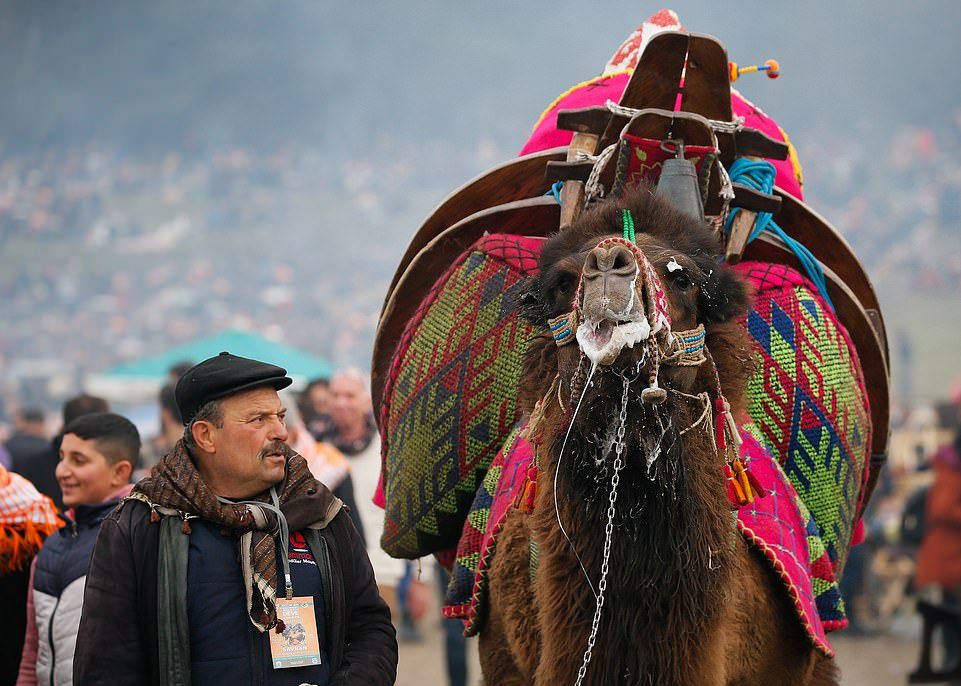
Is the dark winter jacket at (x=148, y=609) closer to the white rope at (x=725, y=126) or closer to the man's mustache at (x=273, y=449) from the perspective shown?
the man's mustache at (x=273, y=449)

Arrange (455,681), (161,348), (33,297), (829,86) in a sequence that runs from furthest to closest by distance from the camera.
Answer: (829,86) < (33,297) < (161,348) < (455,681)

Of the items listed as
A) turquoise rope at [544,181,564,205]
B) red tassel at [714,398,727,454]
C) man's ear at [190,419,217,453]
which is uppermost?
turquoise rope at [544,181,564,205]

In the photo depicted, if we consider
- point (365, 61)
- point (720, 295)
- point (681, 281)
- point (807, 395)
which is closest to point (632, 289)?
point (681, 281)

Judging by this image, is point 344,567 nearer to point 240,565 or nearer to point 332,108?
point 240,565

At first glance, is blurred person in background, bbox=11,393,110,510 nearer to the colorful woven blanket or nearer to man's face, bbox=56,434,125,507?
man's face, bbox=56,434,125,507

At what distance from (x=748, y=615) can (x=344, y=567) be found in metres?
1.08

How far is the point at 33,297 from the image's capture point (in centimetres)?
3959

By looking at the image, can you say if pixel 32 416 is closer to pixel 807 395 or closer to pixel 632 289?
pixel 807 395

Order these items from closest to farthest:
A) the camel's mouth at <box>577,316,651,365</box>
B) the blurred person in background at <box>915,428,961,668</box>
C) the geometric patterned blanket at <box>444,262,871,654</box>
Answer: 1. the camel's mouth at <box>577,316,651,365</box>
2. the geometric patterned blanket at <box>444,262,871,654</box>
3. the blurred person in background at <box>915,428,961,668</box>

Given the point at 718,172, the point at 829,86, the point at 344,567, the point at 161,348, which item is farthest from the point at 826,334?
the point at 829,86

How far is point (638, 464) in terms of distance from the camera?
280 centimetres

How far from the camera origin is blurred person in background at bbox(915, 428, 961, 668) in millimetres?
7883

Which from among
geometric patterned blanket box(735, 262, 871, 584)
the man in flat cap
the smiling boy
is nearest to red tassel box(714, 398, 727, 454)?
geometric patterned blanket box(735, 262, 871, 584)

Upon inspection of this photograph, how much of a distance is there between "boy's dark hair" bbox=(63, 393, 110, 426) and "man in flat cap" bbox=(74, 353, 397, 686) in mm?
3394
